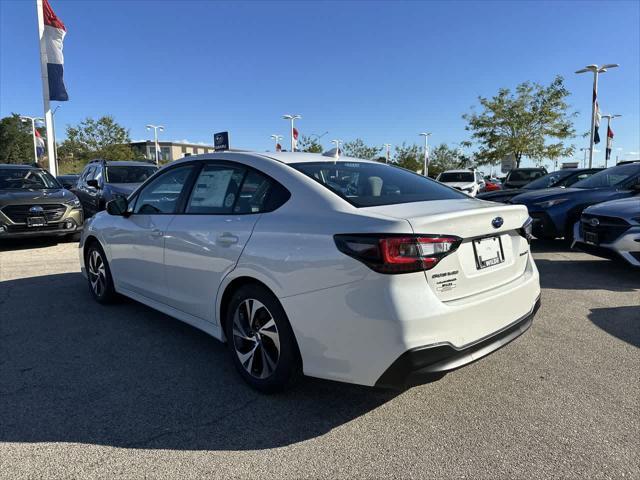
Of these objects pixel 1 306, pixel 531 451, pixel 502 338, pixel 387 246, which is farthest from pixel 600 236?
pixel 1 306

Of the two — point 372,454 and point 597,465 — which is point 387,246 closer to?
point 372,454

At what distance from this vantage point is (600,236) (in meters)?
6.08

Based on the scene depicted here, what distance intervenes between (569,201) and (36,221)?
382 inches

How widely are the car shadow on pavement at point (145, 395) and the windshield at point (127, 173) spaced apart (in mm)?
7462

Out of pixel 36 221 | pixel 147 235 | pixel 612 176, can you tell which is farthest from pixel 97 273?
pixel 612 176

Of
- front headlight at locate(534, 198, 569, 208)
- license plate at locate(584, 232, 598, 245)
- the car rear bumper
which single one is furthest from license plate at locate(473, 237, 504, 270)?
front headlight at locate(534, 198, 569, 208)

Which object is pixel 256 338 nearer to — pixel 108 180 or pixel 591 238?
pixel 591 238

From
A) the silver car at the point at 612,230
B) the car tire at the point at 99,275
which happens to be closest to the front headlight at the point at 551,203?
the silver car at the point at 612,230

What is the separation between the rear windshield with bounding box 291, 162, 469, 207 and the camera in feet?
9.54

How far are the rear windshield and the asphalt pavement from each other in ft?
4.15

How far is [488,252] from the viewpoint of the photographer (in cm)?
276

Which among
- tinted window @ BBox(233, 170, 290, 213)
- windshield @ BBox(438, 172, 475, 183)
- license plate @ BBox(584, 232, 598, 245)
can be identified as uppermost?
windshield @ BBox(438, 172, 475, 183)

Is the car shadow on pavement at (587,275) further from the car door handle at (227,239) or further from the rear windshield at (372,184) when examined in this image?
the car door handle at (227,239)

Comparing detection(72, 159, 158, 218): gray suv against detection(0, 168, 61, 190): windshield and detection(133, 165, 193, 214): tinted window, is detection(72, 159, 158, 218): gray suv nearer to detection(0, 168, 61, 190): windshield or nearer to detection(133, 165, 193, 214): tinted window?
detection(0, 168, 61, 190): windshield
